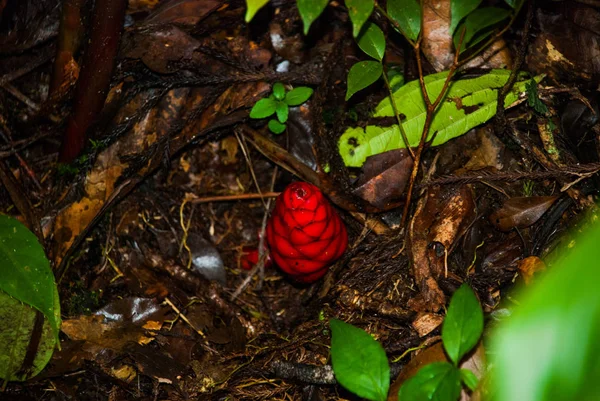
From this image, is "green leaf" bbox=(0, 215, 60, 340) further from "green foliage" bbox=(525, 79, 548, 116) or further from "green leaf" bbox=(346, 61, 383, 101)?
"green foliage" bbox=(525, 79, 548, 116)

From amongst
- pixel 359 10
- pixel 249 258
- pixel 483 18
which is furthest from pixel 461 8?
pixel 249 258

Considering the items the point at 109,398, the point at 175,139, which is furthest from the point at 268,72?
the point at 109,398

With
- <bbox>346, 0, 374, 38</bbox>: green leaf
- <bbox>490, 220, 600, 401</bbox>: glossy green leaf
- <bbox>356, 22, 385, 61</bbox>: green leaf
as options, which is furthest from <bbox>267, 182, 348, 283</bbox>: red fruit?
<bbox>490, 220, 600, 401</bbox>: glossy green leaf

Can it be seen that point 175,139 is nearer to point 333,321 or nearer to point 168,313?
point 168,313

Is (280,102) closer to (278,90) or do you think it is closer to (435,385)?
(278,90)

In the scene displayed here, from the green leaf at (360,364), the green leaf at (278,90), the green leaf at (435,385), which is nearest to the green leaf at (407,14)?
the green leaf at (278,90)
